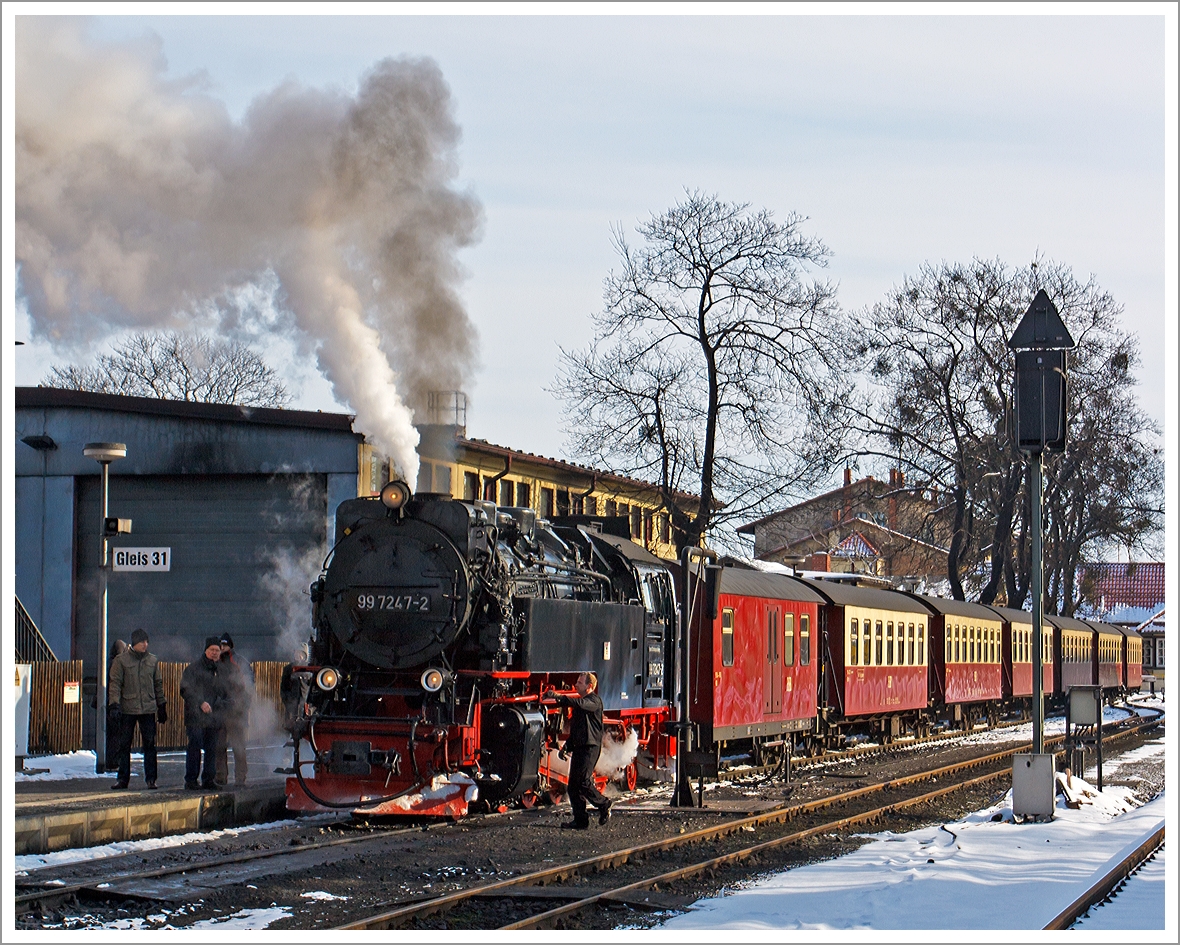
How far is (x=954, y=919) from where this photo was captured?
27.8 feet

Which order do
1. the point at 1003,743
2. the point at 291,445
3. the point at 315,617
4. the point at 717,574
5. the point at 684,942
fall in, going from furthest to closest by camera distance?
the point at 1003,743 < the point at 291,445 < the point at 717,574 < the point at 315,617 < the point at 684,942

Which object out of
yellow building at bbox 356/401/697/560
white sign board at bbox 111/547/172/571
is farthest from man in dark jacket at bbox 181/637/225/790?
yellow building at bbox 356/401/697/560

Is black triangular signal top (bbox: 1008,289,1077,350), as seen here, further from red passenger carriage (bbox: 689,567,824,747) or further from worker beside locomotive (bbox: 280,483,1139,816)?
red passenger carriage (bbox: 689,567,824,747)

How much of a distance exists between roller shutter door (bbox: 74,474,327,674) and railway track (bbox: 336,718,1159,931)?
1135 cm

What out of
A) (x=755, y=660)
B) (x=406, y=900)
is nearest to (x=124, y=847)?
(x=406, y=900)

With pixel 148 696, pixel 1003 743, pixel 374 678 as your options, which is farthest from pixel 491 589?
pixel 1003 743

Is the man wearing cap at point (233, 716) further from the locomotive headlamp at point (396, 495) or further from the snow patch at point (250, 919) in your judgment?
the snow patch at point (250, 919)

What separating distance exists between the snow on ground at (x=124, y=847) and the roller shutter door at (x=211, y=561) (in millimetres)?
11216

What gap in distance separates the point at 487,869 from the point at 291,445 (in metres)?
15.1

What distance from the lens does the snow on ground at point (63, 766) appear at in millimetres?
15516

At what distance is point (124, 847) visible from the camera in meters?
11.6

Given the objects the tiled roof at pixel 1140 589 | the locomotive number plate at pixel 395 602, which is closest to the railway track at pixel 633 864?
the locomotive number plate at pixel 395 602

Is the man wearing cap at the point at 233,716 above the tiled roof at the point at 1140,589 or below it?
below

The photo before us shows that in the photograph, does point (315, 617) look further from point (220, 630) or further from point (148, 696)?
point (220, 630)
